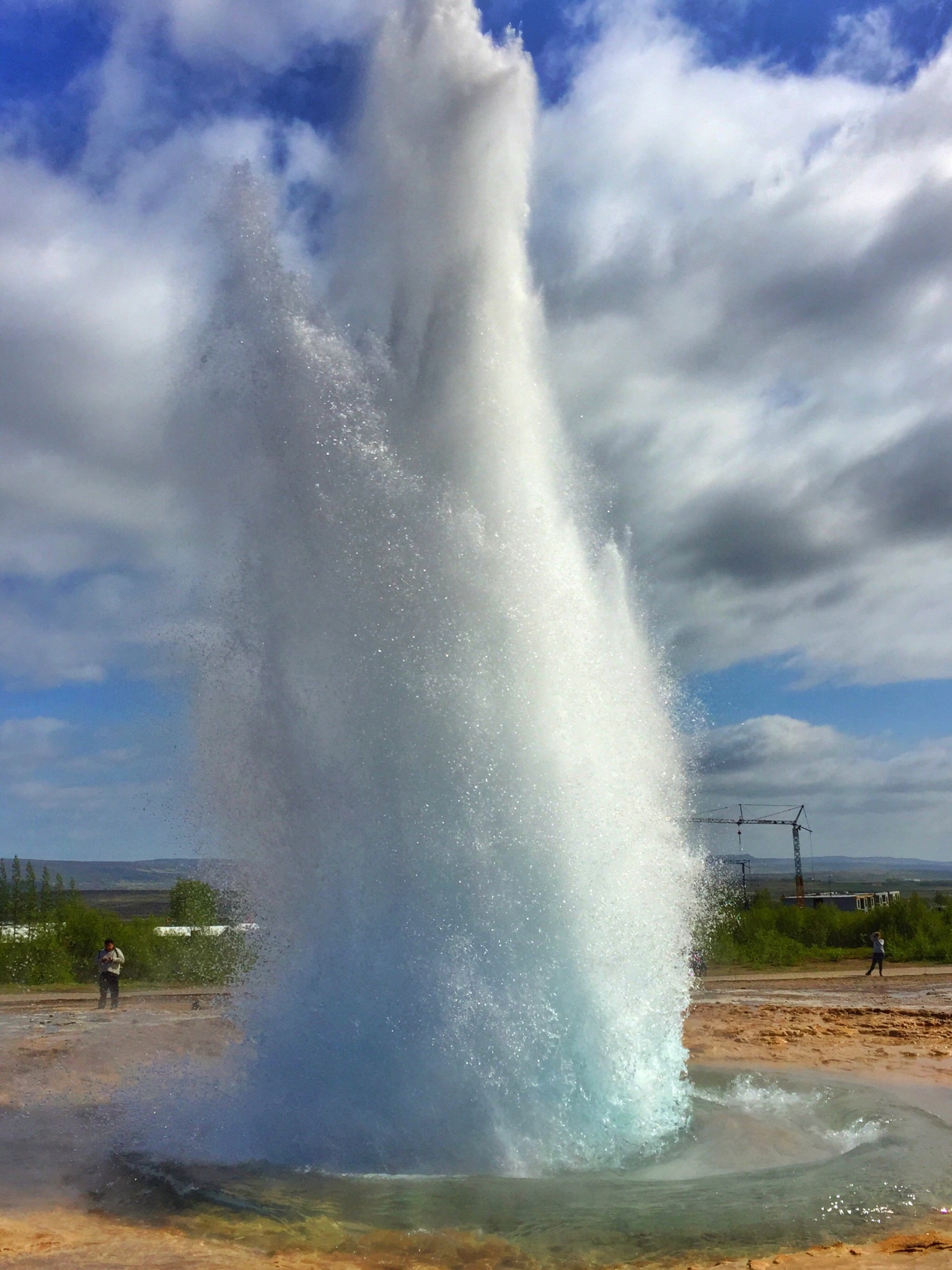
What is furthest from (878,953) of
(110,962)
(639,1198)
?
(639,1198)

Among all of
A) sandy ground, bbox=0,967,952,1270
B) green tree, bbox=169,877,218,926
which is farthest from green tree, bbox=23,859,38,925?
sandy ground, bbox=0,967,952,1270

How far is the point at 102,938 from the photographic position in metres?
30.0

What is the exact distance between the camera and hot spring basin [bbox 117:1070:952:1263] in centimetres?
765

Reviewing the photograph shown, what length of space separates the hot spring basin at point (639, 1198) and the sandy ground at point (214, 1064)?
1.02 feet

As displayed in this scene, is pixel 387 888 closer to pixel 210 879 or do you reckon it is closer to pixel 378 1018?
pixel 378 1018

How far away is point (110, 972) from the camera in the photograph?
2091cm

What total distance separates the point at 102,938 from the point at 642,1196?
81.0ft

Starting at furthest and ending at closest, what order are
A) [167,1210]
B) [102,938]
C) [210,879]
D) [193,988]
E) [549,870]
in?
[102,938] → [193,988] → [210,879] → [549,870] → [167,1210]

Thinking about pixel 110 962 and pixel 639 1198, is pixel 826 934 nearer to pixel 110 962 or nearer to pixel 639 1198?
pixel 110 962

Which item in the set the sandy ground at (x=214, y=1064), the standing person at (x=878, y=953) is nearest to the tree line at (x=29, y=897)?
the sandy ground at (x=214, y=1064)

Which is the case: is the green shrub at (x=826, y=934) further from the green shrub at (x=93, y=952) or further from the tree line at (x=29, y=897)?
the tree line at (x=29, y=897)

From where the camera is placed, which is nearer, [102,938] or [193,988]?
[193,988]

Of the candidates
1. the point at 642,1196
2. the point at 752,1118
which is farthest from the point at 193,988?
the point at 642,1196

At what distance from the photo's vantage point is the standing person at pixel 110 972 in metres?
21.0
